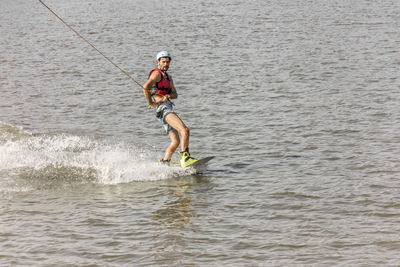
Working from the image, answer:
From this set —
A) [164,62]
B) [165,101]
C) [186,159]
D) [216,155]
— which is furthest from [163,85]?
[216,155]

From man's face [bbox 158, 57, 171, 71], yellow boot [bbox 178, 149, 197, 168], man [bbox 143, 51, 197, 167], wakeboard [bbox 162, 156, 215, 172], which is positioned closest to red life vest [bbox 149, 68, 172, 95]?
man [bbox 143, 51, 197, 167]

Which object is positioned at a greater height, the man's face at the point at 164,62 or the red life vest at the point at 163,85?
the man's face at the point at 164,62

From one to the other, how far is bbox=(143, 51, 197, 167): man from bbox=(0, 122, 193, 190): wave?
495 mm

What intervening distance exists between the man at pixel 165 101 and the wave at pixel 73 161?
0.50m

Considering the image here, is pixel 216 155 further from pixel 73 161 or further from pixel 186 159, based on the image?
pixel 73 161

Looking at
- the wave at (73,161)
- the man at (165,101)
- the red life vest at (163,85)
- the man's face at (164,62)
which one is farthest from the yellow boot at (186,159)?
the man's face at (164,62)

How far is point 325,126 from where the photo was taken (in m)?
15.4

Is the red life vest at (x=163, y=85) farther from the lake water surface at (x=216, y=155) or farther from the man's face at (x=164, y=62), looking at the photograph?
the lake water surface at (x=216, y=155)

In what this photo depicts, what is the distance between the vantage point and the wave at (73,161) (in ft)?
40.0

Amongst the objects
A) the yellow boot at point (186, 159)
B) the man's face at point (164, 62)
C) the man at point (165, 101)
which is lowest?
the yellow boot at point (186, 159)

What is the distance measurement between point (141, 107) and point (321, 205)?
9438mm

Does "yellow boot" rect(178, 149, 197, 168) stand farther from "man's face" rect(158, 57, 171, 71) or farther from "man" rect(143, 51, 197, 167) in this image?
"man's face" rect(158, 57, 171, 71)

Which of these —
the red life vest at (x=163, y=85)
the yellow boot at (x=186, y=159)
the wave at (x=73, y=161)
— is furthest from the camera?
A: the wave at (x=73, y=161)

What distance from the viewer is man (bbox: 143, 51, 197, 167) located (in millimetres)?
11680
